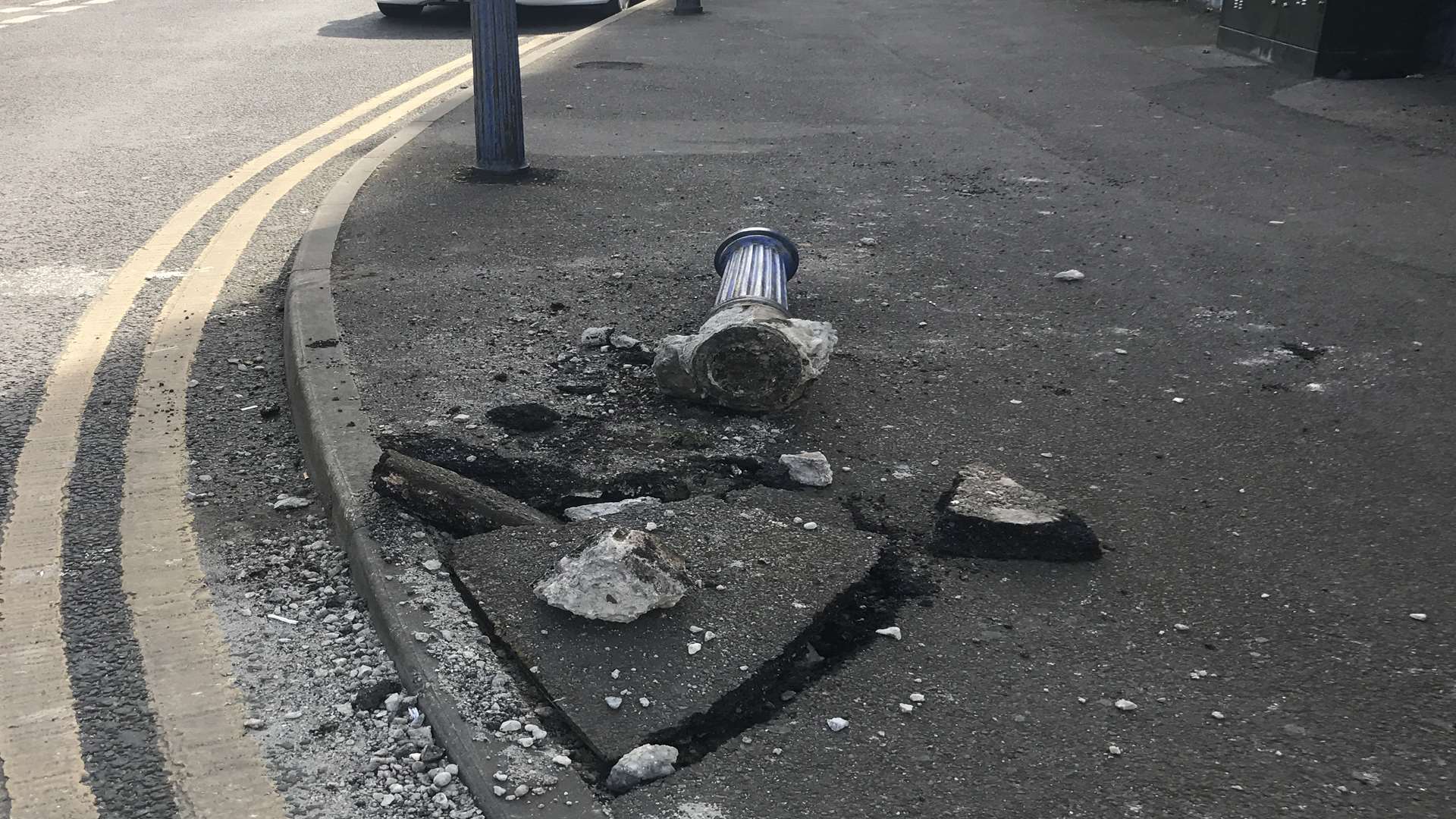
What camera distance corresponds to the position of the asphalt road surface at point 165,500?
3020 millimetres

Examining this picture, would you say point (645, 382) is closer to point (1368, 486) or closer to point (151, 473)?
point (151, 473)

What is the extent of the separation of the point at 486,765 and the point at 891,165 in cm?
668

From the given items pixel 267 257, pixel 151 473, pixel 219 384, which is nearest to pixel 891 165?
pixel 267 257

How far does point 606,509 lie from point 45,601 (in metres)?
1.60

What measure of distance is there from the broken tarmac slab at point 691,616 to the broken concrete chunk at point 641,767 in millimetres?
43

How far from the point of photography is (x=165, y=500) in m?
4.29

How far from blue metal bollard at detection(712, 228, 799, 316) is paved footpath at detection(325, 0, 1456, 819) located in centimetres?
29

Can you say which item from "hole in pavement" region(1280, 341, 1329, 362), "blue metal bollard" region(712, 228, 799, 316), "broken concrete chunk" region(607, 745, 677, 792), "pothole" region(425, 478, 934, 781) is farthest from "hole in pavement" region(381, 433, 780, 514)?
"hole in pavement" region(1280, 341, 1329, 362)

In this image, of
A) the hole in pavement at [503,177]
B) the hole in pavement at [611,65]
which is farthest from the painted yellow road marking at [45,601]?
the hole in pavement at [611,65]

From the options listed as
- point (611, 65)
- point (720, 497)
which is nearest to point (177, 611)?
point (720, 497)

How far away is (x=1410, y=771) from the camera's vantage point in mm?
2920

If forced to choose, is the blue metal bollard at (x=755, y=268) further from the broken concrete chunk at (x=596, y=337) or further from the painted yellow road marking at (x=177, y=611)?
the painted yellow road marking at (x=177, y=611)

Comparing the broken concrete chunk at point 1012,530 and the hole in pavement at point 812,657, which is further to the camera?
the broken concrete chunk at point 1012,530

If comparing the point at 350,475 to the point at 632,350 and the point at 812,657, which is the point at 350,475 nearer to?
the point at 632,350
